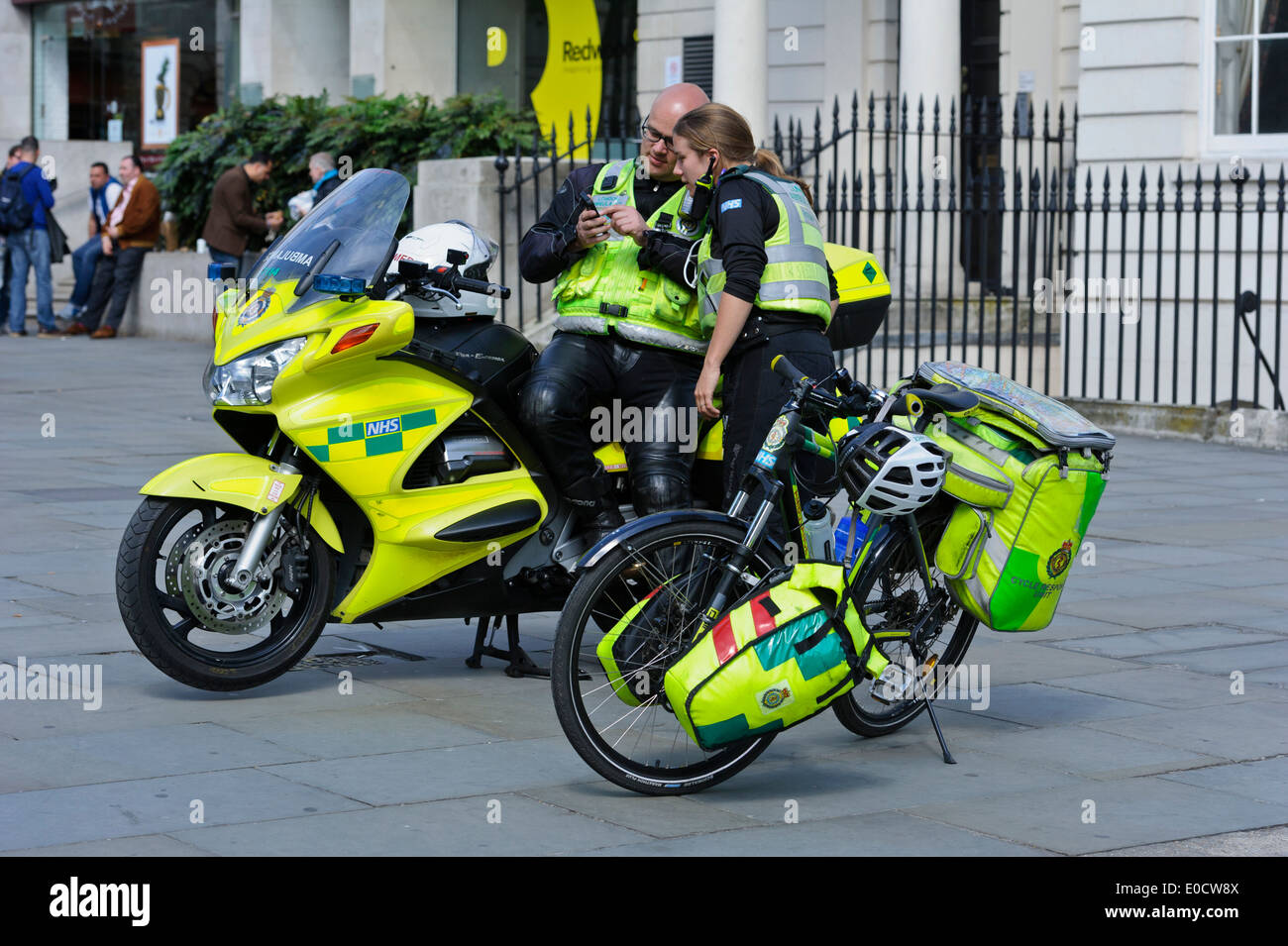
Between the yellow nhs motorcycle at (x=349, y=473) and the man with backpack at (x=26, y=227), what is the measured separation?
13.8 metres

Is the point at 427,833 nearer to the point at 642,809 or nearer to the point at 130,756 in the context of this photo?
the point at 642,809

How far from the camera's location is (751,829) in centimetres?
430

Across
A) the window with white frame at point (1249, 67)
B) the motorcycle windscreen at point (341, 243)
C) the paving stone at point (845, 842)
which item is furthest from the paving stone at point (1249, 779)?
the window with white frame at point (1249, 67)

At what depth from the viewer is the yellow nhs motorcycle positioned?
524 cm

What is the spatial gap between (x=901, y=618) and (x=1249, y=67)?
10.2 m

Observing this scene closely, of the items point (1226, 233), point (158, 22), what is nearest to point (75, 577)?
point (1226, 233)

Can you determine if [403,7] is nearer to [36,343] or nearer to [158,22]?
[158,22]

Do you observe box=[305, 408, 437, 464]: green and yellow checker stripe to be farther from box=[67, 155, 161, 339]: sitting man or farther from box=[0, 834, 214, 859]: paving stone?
box=[67, 155, 161, 339]: sitting man

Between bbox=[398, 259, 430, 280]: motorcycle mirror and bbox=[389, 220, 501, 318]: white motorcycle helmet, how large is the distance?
8.0 inches

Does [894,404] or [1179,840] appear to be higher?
[894,404]

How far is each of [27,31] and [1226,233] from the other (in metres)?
21.1

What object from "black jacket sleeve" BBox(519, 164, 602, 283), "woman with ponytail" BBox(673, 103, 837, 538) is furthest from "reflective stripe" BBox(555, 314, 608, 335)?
"woman with ponytail" BBox(673, 103, 837, 538)

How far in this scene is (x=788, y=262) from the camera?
17.8 ft

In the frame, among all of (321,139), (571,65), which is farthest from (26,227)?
(571,65)
